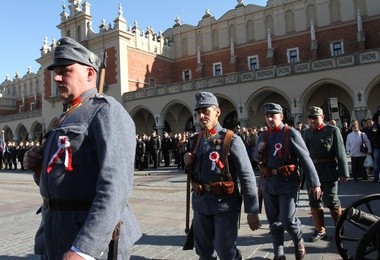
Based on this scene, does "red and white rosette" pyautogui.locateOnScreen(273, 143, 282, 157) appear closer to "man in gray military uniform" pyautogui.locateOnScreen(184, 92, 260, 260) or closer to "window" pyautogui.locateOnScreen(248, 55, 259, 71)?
"man in gray military uniform" pyautogui.locateOnScreen(184, 92, 260, 260)

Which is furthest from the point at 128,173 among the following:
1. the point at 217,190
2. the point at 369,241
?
the point at 369,241

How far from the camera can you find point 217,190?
326cm

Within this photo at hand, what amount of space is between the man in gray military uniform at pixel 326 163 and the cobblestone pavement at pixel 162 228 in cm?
35

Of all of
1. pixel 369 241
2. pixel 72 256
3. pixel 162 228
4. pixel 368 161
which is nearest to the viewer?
pixel 72 256

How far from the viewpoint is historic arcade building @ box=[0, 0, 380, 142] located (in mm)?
22484

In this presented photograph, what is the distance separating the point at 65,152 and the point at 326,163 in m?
4.32

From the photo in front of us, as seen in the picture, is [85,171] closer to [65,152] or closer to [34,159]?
[65,152]

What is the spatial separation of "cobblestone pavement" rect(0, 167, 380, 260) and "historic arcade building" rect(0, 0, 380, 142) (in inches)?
515

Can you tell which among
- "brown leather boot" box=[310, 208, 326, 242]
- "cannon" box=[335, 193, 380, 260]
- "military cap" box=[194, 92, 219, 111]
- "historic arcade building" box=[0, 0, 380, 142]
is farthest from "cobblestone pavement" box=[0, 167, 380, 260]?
"historic arcade building" box=[0, 0, 380, 142]

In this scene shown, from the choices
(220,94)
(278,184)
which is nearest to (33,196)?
(278,184)

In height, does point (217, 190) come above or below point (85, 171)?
below

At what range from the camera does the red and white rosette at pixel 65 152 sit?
1.85m

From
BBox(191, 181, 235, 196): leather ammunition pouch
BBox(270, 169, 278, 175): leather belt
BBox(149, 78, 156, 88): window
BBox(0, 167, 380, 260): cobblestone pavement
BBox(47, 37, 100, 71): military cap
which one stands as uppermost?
BBox(149, 78, 156, 88): window

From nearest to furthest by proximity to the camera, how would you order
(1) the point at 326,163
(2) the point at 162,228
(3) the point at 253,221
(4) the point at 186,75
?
(3) the point at 253,221, (1) the point at 326,163, (2) the point at 162,228, (4) the point at 186,75
